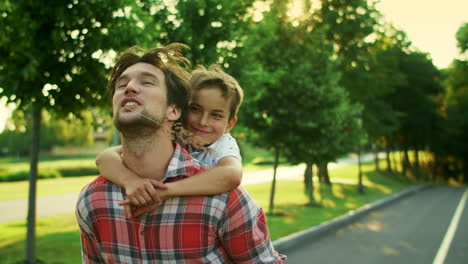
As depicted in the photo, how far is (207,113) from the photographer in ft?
7.79

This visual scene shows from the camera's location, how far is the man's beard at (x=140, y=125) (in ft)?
5.87

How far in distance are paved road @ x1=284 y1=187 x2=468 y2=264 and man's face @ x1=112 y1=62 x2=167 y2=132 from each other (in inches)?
267

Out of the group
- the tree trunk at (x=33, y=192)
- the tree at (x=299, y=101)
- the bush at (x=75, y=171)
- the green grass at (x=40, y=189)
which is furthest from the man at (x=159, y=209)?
the bush at (x=75, y=171)

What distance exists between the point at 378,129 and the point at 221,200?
24893 mm

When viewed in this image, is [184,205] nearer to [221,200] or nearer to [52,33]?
[221,200]

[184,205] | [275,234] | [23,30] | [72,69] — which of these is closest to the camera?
[184,205]

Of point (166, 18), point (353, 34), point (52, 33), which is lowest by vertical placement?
point (52, 33)

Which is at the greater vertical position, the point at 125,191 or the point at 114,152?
the point at 114,152

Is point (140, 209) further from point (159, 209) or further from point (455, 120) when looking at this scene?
point (455, 120)

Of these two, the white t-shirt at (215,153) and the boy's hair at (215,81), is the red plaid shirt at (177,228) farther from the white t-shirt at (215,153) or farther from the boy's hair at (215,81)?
the boy's hair at (215,81)

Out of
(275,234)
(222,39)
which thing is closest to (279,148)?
(275,234)

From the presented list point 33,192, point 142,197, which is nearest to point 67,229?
point 33,192

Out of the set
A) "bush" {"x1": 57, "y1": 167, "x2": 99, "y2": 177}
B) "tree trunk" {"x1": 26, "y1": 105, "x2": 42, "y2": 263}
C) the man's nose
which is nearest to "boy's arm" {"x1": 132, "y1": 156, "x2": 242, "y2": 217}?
the man's nose

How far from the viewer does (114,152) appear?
212 centimetres
